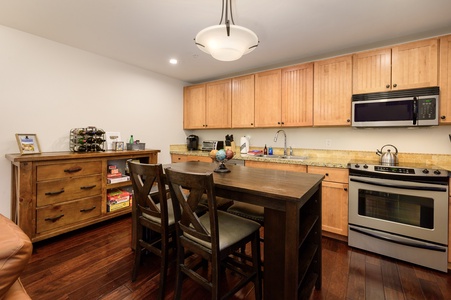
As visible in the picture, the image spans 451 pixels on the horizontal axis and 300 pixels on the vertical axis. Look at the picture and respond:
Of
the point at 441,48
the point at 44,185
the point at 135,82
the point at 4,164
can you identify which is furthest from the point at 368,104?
the point at 4,164

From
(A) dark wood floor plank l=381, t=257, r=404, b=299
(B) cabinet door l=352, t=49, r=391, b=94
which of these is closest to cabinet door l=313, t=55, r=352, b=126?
(B) cabinet door l=352, t=49, r=391, b=94

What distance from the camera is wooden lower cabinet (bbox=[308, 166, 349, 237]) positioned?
2.50 meters

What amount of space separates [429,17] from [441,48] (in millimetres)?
364

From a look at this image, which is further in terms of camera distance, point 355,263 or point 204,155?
point 204,155

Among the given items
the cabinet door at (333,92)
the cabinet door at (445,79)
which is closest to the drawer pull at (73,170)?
the cabinet door at (333,92)

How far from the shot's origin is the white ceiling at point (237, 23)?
6.47 feet

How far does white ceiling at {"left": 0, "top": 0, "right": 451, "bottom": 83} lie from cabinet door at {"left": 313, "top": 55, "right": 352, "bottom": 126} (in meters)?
0.25

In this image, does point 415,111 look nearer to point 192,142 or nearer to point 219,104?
point 219,104

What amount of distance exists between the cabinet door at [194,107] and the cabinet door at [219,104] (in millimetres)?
139

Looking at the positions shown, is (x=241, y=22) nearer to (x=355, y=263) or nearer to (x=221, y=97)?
(x=221, y=97)

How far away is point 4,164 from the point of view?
248cm

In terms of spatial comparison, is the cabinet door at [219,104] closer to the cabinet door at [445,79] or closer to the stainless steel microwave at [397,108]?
the stainless steel microwave at [397,108]

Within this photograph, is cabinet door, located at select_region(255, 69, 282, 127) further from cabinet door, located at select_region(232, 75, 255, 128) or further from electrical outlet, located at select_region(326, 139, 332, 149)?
electrical outlet, located at select_region(326, 139, 332, 149)

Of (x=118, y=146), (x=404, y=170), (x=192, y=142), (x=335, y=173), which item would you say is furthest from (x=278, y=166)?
(x=118, y=146)
